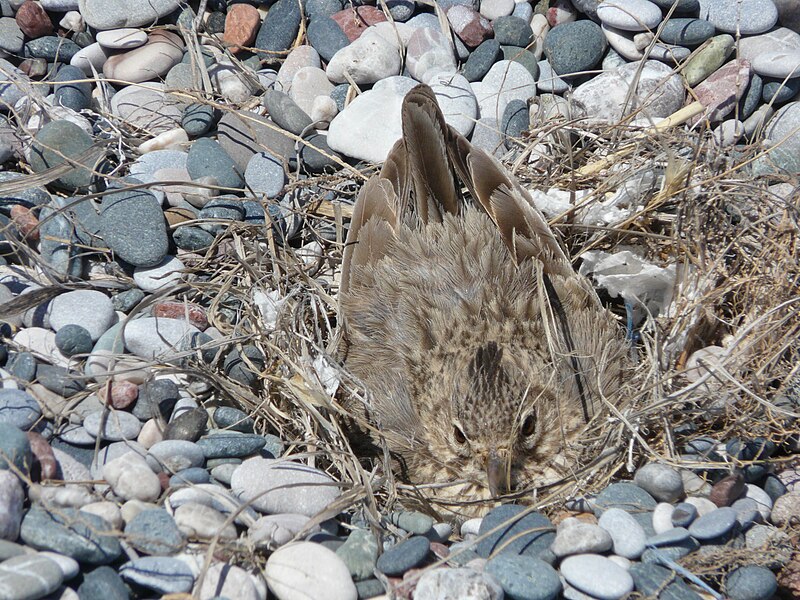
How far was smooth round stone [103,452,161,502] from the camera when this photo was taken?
306 cm

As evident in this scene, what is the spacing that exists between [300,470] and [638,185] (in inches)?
94.7

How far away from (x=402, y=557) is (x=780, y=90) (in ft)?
11.7

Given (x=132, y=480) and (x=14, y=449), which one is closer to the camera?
(x=14, y=449)

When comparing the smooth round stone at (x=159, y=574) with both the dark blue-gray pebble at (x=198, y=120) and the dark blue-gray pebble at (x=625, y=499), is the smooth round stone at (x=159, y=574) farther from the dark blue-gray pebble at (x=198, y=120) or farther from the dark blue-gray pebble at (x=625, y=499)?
the dark blue-gray pebble at (x=198, y=120)

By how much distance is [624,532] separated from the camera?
127 inches

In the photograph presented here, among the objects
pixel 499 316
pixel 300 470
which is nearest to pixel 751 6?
pixel 499 316

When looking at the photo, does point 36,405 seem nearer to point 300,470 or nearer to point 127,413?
point 127,413

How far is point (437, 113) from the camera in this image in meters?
3.99

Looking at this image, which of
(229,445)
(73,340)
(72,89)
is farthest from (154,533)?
(72,89)

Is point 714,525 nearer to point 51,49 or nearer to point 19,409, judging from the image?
point 19,409

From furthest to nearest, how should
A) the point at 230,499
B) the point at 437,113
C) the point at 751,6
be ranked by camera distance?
1. the point at 751,6
2. the point at 437,113
3. the point at 230,499

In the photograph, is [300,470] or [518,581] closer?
[518,581]

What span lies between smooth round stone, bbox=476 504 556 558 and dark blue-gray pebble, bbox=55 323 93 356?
1983mm

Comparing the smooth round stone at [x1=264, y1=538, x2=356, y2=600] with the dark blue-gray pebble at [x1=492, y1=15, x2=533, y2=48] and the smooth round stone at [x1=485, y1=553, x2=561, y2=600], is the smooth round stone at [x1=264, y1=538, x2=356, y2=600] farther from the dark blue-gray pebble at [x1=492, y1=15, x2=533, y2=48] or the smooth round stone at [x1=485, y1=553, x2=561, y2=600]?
the dark blue-gray pebble at [x1=492, y1=15, x2=533, y2=48]
